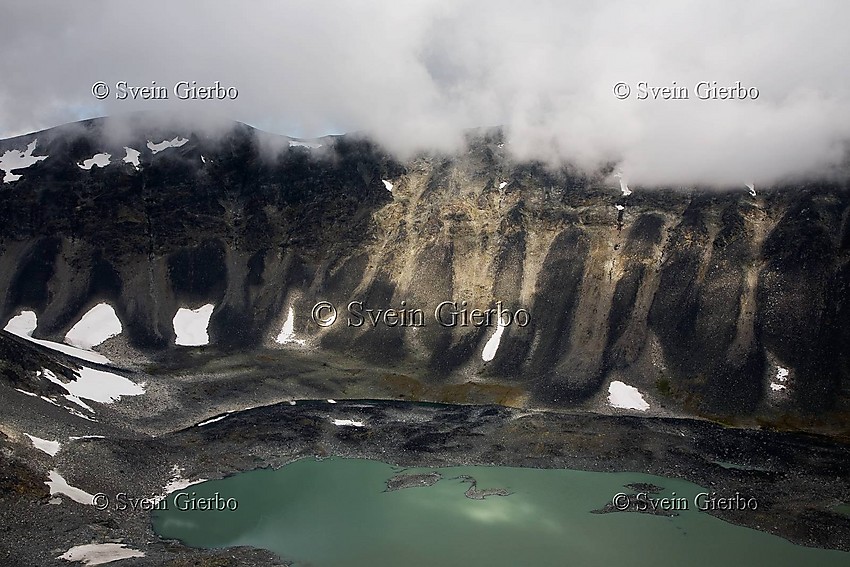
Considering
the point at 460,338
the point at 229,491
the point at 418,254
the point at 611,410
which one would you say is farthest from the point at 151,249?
the point at 611,410

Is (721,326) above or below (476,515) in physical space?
above

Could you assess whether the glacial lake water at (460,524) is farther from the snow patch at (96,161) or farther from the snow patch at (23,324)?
the snow patch at (96,161)

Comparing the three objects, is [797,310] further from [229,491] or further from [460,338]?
[229,491]

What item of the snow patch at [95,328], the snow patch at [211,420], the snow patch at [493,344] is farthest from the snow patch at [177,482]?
the snow patch at [95,328]

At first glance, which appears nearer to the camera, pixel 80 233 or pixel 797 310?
pixel 797 310

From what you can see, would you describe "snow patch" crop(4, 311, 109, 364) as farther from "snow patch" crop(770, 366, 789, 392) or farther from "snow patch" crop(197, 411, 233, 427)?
"snow patch" crop(770, 366, 789, 392)

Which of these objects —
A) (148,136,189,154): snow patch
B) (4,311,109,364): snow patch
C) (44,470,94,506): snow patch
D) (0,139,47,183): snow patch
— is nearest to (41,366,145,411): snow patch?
(4,311,109,364): snow patch

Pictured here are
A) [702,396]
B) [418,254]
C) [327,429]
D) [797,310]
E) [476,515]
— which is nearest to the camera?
[476,515]
